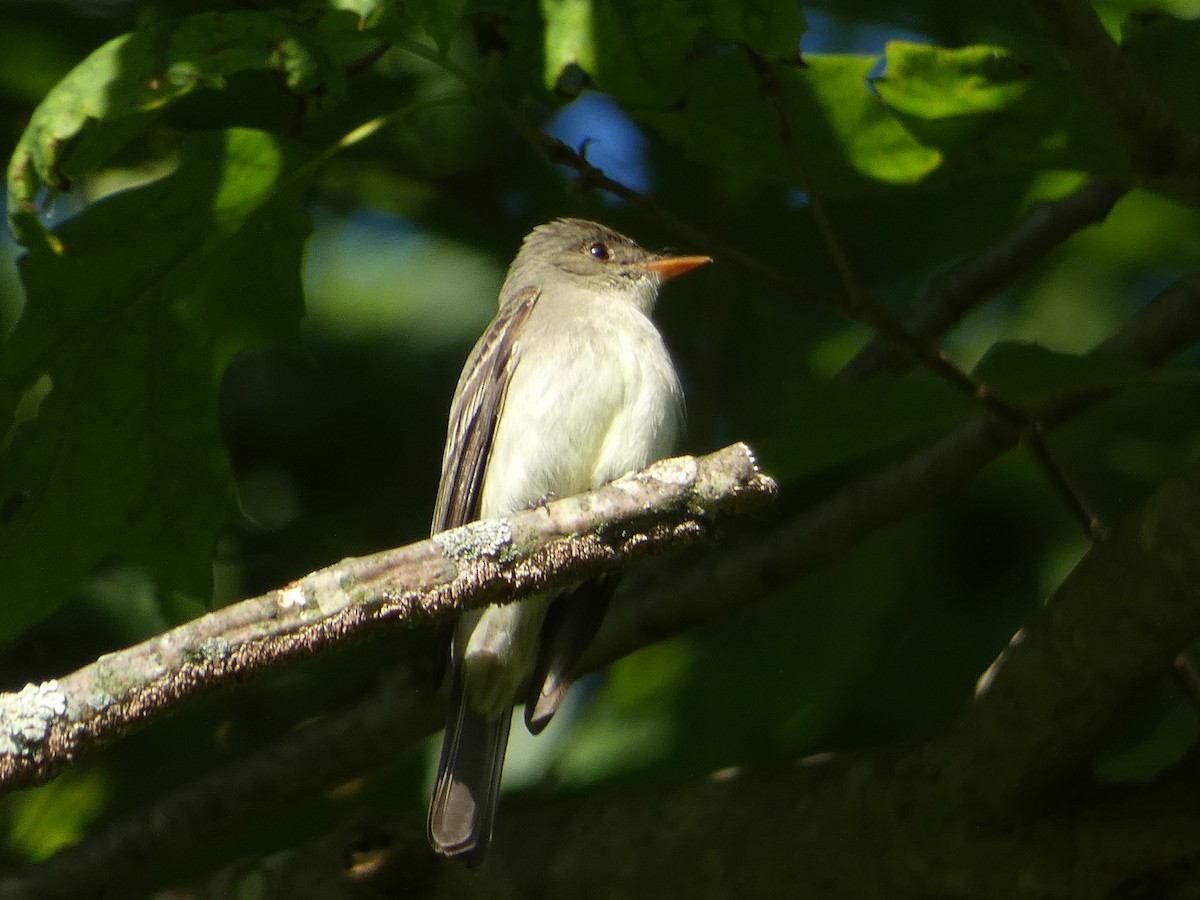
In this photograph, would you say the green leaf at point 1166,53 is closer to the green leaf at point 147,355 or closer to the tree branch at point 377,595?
the tree branch at point 377,595

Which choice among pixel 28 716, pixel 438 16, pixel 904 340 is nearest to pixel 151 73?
pixel 438 16

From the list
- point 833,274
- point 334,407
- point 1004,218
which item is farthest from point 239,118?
point 1004,218

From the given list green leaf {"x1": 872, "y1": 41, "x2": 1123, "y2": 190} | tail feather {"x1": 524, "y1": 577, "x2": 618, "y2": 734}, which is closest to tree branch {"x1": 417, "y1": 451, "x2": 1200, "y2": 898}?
tail feather {"x1": 524, "y1": 577, "x2": 618, "y2": 734}

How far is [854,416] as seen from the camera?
133 inches

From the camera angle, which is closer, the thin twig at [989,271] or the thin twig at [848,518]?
the thin twig at [848,518]

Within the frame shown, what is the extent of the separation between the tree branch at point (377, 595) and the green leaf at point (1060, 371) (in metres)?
0.53

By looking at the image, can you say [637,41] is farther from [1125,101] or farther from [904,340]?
[1125,101]

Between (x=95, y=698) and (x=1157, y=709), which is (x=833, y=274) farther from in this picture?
(x=95, y=698)

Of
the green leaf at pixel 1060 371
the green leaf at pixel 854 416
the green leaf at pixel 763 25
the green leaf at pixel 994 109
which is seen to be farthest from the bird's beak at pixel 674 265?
the green leaf at pixel 1060 371

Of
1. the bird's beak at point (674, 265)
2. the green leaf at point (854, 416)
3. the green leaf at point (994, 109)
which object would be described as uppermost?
the green leaf at point (994, 109)

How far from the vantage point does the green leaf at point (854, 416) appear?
3.34m

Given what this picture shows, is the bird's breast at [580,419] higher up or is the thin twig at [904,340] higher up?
the thin twig at [904,340]

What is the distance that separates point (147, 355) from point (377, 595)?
5.20ft

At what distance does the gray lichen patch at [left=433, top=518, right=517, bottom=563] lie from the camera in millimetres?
2840
